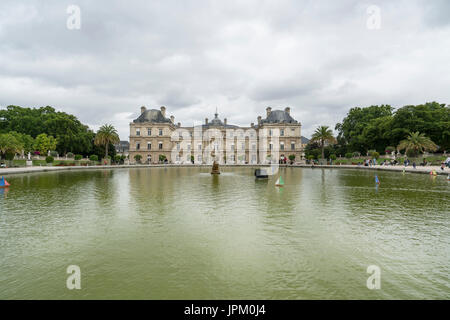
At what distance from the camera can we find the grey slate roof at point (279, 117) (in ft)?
244

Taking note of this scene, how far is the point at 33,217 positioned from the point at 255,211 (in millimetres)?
7436

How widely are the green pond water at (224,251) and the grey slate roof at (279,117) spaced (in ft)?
217

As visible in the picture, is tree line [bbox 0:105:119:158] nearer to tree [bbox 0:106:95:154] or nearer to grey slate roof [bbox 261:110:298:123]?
tree [bbox 0:106:95:154]

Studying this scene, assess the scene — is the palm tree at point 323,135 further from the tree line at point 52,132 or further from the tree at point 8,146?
the tree at point 8,146

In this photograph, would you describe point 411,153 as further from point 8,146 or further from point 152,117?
point 8,146

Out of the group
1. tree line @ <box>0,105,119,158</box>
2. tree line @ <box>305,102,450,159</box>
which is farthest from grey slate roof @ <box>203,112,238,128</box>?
tree line @ <box>0,105,119,158</box>

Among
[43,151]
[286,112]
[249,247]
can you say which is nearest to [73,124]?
[43,151]

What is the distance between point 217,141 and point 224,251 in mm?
71095

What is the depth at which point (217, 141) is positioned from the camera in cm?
7625

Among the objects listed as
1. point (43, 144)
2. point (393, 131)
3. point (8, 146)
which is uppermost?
point (393, 131)

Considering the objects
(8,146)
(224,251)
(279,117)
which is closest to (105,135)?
(8,146)

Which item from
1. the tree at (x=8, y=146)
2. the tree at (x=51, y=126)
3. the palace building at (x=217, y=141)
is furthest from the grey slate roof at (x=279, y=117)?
the tree at (x=8, y=146)
